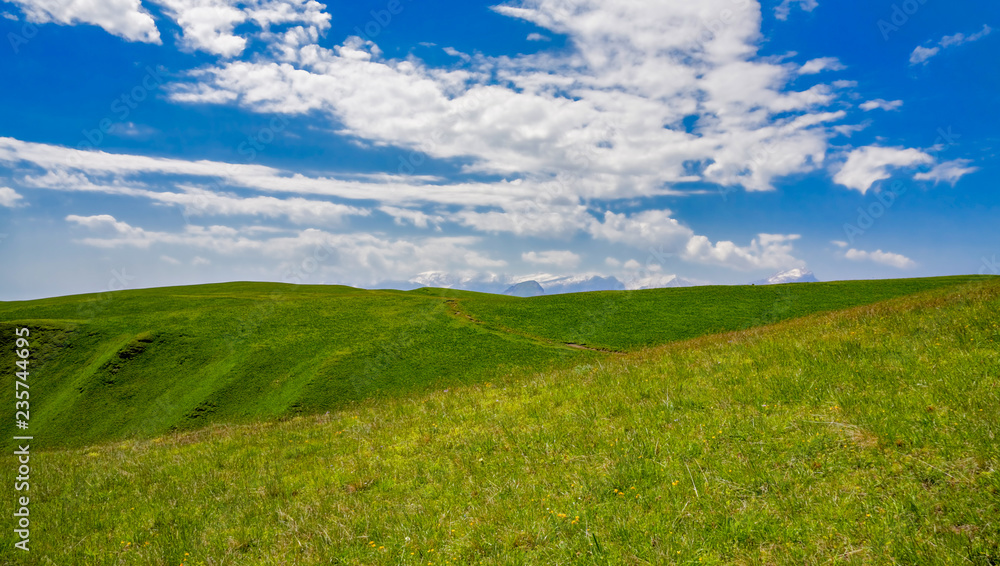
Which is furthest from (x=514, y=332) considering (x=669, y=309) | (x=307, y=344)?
(x=307, y=344)

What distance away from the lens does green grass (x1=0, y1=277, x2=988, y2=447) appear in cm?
3453

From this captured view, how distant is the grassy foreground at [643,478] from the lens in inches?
221

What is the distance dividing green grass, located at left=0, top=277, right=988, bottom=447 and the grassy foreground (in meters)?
15.4

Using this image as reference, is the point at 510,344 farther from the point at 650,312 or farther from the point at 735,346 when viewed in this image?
the point at 735,346

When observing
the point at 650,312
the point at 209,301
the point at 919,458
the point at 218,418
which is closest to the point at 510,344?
the point at 650,312

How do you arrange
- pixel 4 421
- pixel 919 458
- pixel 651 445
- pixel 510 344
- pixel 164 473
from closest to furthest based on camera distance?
pixel 919 458
pixel 651 445
pixel 164 473
pixel 4 421
pixel 510 344

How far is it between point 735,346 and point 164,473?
55.6ft

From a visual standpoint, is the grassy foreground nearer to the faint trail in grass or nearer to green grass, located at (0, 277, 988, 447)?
green grass, located at (0, 277, 988, 447)

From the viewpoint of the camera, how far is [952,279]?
59281 mm

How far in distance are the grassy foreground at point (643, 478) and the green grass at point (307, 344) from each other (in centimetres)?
1545

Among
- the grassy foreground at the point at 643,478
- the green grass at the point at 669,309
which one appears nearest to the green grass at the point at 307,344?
the green grass at the point at 669,309

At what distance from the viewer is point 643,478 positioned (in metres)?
7.23

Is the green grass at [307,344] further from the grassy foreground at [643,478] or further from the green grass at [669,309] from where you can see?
the grassy foreground at [643,478]

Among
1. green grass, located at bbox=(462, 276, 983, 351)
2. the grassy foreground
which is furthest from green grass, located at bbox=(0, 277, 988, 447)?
the grassy foreground
